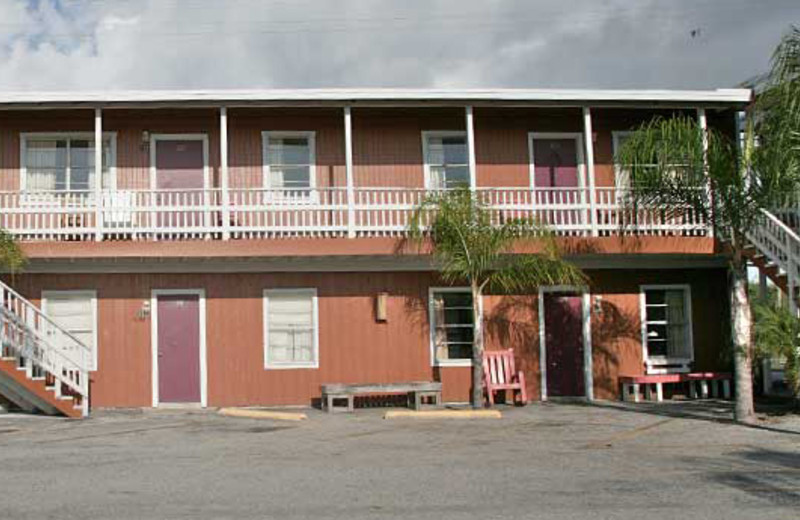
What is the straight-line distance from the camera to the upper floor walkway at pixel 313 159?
16359mm

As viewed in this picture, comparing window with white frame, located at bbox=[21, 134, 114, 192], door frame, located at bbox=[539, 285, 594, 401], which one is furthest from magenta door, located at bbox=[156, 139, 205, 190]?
door frame, located at bbox=[539, 285, 594, 401]

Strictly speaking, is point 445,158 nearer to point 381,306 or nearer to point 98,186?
point 381,306

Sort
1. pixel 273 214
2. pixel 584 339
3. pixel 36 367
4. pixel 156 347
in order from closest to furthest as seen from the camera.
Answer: pixel 36 367 < pixel 273 214 < pixel 156 347 < pixel 584 339

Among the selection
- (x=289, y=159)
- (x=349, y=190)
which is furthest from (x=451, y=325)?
(x=289, y=159)

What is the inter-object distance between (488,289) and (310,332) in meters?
3.58

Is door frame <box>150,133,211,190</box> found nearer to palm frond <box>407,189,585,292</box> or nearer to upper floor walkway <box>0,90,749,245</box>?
upper floor walkway <box>0,90,749,245</box>

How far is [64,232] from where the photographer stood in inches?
623

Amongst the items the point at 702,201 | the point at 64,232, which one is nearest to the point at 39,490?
the point at 64,232

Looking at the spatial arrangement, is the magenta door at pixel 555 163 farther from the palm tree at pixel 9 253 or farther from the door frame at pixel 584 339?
the palm tree at pixel 9 253

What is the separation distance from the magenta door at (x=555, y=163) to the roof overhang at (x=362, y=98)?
69.3 inches

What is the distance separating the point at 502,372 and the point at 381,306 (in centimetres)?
267

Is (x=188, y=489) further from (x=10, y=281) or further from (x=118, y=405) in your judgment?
(x=10, y=281)

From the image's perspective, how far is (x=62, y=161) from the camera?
58.7ft

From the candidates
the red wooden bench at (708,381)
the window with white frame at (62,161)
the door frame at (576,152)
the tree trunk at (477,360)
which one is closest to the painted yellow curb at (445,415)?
the tree trunk at (477,360)
